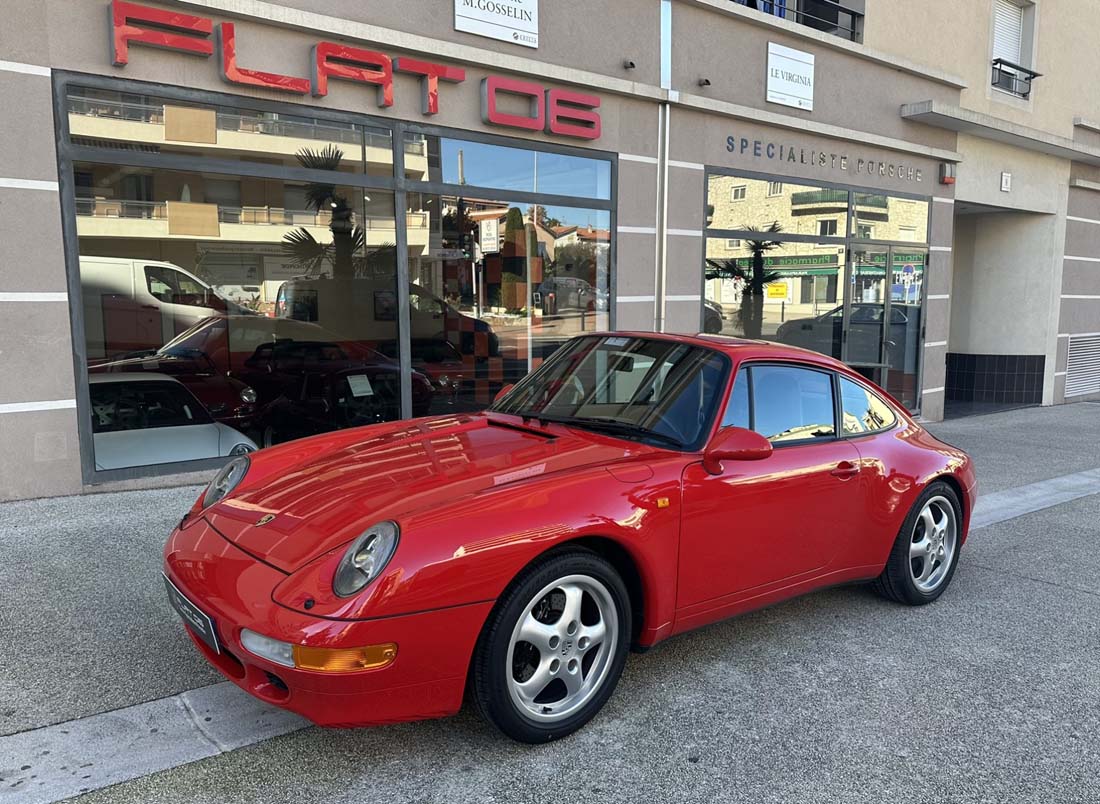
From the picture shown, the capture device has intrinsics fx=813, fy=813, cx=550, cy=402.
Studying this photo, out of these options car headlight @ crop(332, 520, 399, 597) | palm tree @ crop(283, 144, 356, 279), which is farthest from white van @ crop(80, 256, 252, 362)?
car headlight @ crop(332, 520, 399, 597)

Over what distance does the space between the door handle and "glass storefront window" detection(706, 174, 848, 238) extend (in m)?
6.05

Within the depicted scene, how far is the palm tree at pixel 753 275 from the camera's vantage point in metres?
10.0

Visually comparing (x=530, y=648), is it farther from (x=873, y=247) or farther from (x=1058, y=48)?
(x=1058, y=48)

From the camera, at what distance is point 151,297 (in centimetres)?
850

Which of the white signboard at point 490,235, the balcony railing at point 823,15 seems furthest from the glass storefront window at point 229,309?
the balcony railing at point 823,15

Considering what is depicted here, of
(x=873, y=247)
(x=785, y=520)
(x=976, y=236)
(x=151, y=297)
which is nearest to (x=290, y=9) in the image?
(x=151, y=297)

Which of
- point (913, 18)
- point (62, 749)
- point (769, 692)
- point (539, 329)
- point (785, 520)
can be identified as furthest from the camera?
point (913, 18)

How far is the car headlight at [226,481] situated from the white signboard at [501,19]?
5238 millimetres

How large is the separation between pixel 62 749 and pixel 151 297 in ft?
21.5

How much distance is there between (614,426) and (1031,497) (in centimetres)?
536

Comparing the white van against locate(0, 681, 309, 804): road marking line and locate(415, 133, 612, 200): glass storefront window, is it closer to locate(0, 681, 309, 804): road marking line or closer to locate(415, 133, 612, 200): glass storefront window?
locate(415, 133, 612, 200): glass storefront window

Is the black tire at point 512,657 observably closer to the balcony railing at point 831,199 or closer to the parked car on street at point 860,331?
the parked car on street at point 860,331

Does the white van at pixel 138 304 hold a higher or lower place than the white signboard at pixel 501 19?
lower

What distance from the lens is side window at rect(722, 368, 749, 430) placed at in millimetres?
3641
